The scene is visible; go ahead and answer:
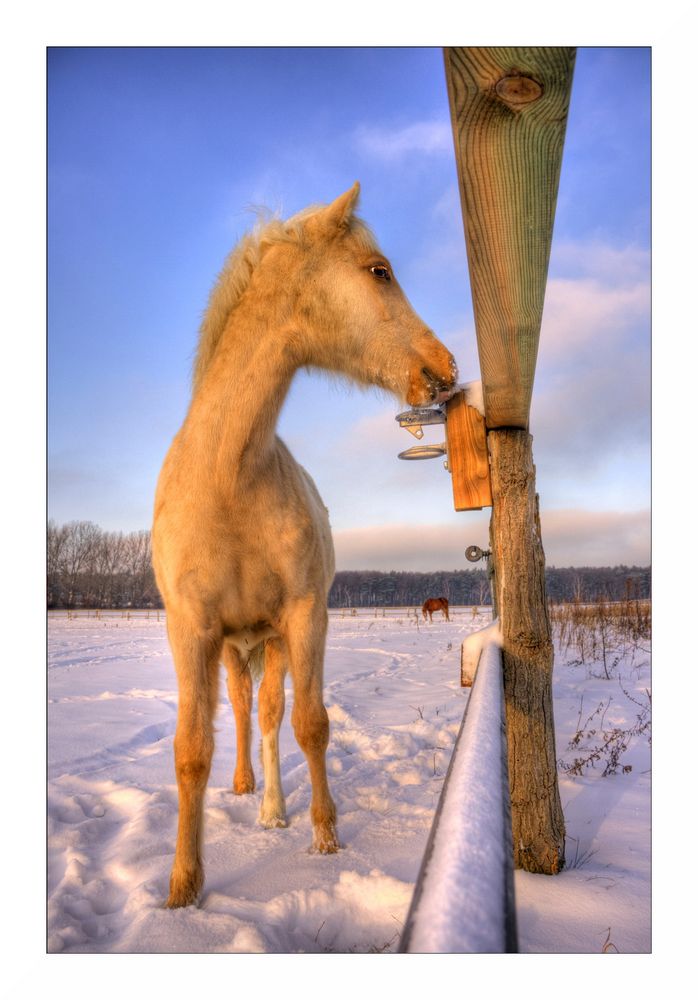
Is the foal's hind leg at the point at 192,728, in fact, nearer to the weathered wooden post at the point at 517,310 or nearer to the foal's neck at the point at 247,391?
the foal's neck at the point at 247,391

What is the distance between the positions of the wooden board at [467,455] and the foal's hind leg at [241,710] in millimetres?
1806

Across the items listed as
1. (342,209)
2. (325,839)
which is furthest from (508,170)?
(325,839)

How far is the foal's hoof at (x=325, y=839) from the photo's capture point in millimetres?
2646

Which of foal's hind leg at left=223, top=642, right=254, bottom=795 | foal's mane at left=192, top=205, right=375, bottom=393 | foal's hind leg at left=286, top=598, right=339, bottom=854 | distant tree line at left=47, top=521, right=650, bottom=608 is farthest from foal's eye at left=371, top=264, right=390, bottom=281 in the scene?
foal's hind leg at left=223, top=642, right=254, bottom=795

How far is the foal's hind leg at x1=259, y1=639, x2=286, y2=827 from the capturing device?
124 inches

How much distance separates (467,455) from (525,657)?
989 mm

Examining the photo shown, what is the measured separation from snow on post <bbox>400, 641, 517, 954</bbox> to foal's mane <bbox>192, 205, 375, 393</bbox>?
2348mm

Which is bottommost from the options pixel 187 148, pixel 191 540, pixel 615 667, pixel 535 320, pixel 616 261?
pixel 615 667

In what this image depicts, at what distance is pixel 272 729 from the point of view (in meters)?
3.46

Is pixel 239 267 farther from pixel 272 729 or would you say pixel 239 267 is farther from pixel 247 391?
pixel 272 729

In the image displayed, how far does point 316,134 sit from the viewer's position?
364 cm
